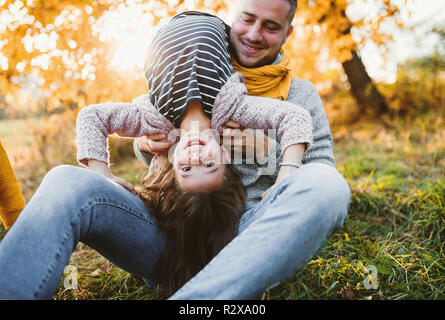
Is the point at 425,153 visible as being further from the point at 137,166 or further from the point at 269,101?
the point at 137,166

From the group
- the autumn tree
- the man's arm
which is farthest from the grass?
the autumn tree

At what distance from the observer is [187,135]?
160 cm

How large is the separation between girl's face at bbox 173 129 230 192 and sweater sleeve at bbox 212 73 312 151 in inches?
5.5

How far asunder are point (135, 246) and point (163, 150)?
54cm

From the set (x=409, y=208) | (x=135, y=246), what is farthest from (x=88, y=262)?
(x=409, y=208)

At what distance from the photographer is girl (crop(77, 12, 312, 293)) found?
1.49 metres

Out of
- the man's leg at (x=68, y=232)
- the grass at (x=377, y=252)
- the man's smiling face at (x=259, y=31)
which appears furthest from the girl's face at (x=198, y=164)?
the man's smiling face at (x=259, y=31)

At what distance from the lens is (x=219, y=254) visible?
1170mm

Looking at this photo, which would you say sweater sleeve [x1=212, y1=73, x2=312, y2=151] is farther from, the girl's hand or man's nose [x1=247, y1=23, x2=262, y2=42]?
the girl's hand

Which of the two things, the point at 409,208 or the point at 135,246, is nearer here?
the point at 135,246

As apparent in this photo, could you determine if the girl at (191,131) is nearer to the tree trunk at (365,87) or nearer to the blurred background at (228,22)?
the blurred background at (228,22)

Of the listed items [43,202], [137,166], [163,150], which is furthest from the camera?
[137,166]

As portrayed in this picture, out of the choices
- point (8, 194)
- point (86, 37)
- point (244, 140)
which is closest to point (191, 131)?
point (244, 140)

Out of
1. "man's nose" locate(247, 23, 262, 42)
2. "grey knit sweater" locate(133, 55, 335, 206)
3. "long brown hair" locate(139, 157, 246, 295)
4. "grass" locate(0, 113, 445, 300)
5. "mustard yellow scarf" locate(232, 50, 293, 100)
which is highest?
"man's nose" locate(247, 23, 262, 42)
